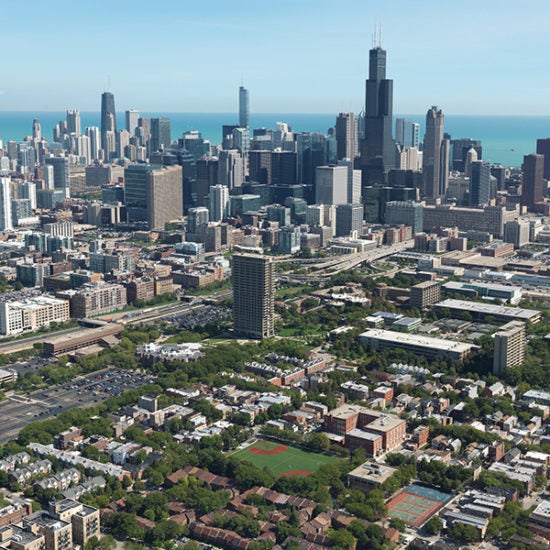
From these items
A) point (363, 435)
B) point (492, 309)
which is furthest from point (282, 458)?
point (492, 309)

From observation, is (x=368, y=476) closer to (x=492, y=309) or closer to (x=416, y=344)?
(x=416, y=344)

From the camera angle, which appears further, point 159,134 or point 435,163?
point 159,134

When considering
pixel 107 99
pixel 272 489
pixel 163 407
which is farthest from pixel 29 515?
pixel 107 99

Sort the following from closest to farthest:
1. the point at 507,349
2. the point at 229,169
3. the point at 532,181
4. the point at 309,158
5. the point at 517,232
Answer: the point at 507,349 < the point at 517,232 < the point at 532,181 < the point at 229,169 < the point at 309,158

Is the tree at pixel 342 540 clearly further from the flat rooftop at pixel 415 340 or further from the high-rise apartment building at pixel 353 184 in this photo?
the high-rise apartment building at pixel 353 184

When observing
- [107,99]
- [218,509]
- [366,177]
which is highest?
[107,99]

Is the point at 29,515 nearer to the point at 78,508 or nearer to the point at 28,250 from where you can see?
the point at 78,508

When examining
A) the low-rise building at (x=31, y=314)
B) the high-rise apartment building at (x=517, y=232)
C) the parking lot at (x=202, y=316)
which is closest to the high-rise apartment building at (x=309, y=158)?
the high-rise apartment building at (x=517, y=232)
